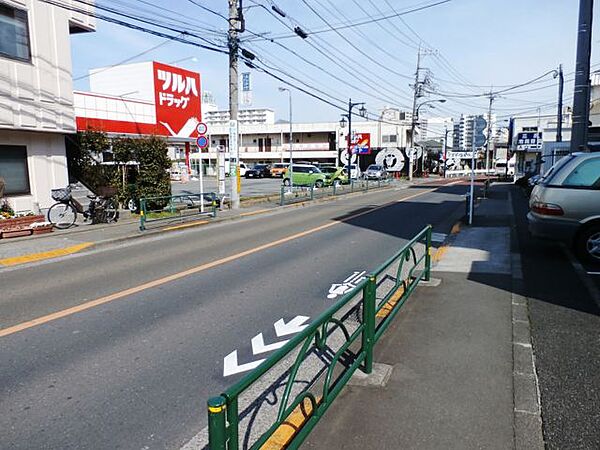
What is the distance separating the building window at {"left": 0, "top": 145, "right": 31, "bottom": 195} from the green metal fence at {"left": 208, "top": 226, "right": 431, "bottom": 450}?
11774 mm

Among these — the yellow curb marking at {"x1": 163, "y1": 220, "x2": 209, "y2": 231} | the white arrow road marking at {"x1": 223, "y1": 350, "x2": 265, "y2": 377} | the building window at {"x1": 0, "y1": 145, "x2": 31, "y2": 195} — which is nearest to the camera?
the white arrow road marking at {"x1": 223, "y1": 350, "x2": 265, "y2": 377}

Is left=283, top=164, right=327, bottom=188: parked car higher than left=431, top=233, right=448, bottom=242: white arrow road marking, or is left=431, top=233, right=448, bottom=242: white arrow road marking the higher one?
left=283, top=164, right=327, bottom=188: parked car

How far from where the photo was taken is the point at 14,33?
40.0 feet

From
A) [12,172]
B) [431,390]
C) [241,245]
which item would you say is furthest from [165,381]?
[12,172]

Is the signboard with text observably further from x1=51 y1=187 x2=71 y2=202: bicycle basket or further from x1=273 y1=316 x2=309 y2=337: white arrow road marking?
x1=273 y1=316 x2=309 y2=337: white arrow road marking

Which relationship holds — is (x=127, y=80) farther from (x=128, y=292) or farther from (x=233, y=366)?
(x=233, y=366)

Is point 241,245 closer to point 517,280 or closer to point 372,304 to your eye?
point 517,280

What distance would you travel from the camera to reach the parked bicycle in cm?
1207

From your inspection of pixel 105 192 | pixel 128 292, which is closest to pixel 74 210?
pixel 105 192

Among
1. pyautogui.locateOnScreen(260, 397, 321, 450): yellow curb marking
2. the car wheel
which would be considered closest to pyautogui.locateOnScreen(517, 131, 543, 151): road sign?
the car wheel

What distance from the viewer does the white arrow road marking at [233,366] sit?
161 inches

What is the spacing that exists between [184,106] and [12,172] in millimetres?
15971

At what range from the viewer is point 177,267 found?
26.6ft

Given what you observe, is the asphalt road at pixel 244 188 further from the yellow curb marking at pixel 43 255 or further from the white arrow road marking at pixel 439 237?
the yellow curb marking at pixel 43 255
